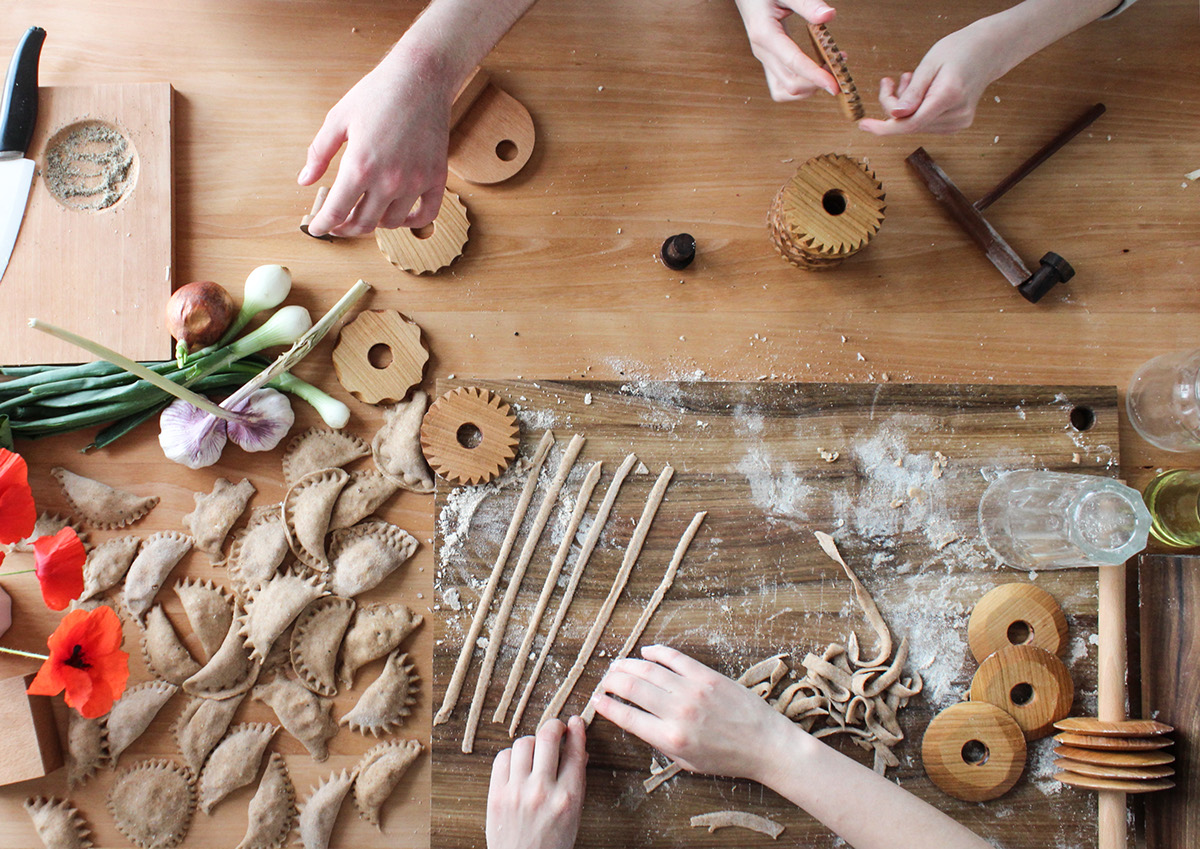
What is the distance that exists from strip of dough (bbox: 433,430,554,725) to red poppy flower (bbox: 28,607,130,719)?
43cm

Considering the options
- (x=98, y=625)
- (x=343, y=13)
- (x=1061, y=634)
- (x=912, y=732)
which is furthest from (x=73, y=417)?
(x=1061, y=634)

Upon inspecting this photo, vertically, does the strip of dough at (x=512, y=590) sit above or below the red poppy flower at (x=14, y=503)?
below

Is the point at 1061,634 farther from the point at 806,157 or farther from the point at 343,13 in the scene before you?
the point at 343,13

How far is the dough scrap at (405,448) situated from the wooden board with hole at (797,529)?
0.17ft

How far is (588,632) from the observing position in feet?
3.87

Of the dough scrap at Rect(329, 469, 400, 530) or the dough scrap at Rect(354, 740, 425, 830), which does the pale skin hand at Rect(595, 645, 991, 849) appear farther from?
the dough scrap at Rect(329, 469, 400, 530)

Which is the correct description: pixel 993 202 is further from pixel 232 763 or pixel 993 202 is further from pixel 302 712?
pixel 232 763

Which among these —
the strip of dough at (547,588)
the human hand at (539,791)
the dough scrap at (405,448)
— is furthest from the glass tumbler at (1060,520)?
the dough scrap at (405,448)

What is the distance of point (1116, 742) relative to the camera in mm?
1087

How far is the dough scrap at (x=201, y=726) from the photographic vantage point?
1.18m

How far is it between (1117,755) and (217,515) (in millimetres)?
1383

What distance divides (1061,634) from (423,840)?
3.42ft

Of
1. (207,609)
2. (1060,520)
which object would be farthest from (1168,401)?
(207,609)

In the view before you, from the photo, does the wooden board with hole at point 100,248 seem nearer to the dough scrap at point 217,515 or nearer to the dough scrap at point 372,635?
the dough scrap at point 217,515
